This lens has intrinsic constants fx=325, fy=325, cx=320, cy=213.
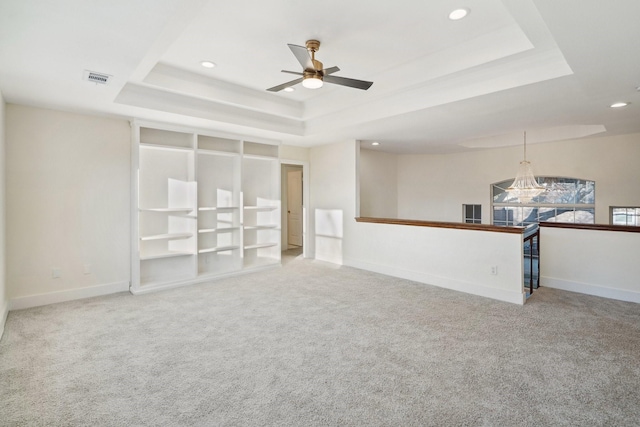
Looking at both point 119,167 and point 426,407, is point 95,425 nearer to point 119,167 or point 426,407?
point 426,407

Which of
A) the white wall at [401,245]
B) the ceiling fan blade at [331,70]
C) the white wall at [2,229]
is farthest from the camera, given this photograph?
the white wall at [401,245]

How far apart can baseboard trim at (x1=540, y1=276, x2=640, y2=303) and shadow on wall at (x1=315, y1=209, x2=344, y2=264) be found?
132 inches

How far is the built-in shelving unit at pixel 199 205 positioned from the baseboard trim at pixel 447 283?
184cm

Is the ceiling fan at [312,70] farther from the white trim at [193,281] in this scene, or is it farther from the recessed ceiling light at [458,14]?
the white trim at [193,281]

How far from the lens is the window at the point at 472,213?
7551mm

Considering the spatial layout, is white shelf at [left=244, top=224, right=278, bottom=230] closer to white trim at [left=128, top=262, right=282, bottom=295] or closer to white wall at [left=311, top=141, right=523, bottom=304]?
white trim at [left=128, top=262, right=282, bottom=295]

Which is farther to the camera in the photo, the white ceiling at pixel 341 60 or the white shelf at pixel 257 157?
the white shelf at pixel 257 157

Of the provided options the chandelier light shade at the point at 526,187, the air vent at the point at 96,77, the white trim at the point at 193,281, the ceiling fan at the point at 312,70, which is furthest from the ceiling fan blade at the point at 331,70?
the chandelier light shade at the point at 526,187

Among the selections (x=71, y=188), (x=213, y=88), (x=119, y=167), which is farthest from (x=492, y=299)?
(x=71, y=188)

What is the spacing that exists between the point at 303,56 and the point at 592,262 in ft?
14.7

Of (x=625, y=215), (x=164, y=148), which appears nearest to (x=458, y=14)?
(x=164, y=148)

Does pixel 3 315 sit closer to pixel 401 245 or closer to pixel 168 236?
pixel 168 236

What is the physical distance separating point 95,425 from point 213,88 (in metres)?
3.61

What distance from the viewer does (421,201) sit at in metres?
8.21
